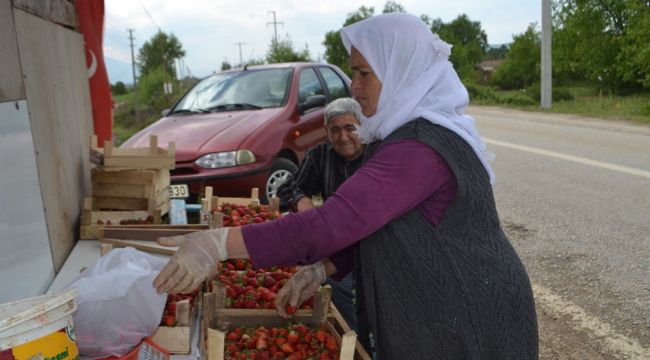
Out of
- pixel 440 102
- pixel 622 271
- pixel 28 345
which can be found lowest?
pixel 622 271

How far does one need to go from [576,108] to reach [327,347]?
19.7 meters

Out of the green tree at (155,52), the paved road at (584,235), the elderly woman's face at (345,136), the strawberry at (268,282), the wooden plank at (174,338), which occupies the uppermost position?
Answer: the green tree at (155,52)

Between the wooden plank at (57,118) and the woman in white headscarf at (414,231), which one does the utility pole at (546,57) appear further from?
the woman in white headscarf at (414,231)

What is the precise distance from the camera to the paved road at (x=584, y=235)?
12.6 ft

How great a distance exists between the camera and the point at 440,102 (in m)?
1.75

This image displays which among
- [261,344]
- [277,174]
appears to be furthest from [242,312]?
[277,174]

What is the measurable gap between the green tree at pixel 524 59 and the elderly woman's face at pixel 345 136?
39.0 meters

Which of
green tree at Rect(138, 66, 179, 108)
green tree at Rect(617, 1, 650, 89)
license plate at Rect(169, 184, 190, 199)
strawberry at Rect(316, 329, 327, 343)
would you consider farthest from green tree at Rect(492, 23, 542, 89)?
strawberry at Rect(316, 329, 327, 343)

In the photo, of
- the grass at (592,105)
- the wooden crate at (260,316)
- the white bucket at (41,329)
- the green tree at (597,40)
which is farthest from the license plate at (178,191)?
the green tree at (597,40)

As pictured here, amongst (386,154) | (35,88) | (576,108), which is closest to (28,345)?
(386,154)

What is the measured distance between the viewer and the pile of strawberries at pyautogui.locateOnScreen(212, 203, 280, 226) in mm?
3842

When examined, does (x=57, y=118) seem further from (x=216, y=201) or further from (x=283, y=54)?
(x=283, y=54)

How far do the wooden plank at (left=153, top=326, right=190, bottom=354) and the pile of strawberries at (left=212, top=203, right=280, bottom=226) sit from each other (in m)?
1.43

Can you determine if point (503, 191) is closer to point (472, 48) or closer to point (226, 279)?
point (226, 279)
